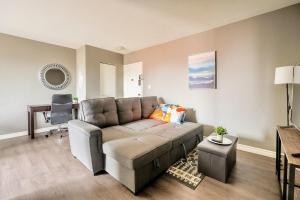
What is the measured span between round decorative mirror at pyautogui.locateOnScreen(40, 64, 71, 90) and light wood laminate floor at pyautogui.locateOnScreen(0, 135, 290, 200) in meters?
2.03

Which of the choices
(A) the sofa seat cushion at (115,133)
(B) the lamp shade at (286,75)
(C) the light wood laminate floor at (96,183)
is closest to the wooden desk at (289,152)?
(C) the light wood laminate floor at (96,183)

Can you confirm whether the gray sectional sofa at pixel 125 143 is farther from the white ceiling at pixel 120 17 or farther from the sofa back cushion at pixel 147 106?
the white ceiling at pixel 120 17

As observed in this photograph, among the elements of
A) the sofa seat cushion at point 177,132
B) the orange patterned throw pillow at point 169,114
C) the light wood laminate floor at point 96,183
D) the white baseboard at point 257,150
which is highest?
the orange patterned throw pillow at point 169,114

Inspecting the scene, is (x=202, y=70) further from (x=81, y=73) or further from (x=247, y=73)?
(x=81, y=73)

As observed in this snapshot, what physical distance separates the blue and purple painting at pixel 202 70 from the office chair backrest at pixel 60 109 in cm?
296

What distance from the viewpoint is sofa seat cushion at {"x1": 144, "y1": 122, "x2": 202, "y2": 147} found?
210 centimetres

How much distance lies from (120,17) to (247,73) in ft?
7.88

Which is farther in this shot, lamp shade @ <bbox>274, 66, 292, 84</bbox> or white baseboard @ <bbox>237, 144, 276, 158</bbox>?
white baseboard @ <bbox>237, 144, 276, 158</bbox>

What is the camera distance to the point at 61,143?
2.94 metres

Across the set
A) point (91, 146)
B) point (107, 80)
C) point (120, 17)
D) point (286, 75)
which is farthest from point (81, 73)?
point (286, 75)

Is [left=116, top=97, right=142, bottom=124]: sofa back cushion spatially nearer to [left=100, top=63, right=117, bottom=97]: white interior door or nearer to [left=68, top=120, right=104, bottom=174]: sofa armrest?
[left=68, top=120, right=104, bottom=174]: sofa armrest

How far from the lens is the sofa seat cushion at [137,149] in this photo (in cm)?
149

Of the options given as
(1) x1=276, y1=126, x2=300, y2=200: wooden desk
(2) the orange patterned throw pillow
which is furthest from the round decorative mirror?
(1) x1=276, y1=126, x2=300, y2=200: wooden desk

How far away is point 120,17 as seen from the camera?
2.46 m
